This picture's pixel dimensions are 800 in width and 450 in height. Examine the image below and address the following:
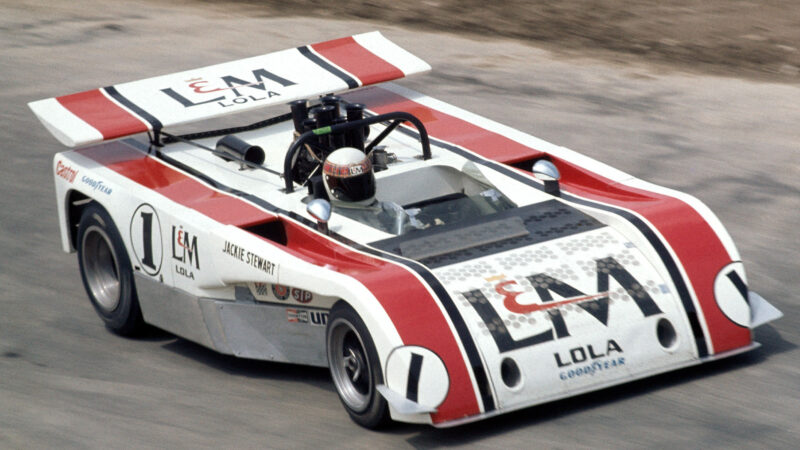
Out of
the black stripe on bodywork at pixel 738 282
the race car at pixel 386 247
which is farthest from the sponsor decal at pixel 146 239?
the black stripe on bodywork at pixel 738 282

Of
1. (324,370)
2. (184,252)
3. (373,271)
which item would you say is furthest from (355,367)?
(184,252)

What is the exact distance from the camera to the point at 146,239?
7.84 m

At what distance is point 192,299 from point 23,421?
3.95ft

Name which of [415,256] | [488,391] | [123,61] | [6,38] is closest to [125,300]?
[415,256]

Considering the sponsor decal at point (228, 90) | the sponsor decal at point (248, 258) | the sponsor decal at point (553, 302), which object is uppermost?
the sponsor decal at point (228, 90)

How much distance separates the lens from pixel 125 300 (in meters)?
8.11

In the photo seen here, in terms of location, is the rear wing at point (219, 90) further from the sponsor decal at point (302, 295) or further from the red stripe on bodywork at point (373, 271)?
the sponsor decal at point (302, 295)

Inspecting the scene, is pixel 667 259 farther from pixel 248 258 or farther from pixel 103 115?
pixel 103 115

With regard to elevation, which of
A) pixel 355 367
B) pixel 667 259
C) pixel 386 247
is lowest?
pixel 355 367

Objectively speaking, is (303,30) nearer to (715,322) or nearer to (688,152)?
(688,152)

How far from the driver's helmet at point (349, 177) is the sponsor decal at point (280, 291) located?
27.8 inches

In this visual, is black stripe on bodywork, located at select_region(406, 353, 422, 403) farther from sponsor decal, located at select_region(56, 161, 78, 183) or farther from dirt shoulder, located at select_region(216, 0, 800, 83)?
dirt shoulder, located at select_region(216, 0, 800, 83)

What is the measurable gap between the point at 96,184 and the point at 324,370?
7.00 ft

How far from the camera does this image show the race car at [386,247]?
20.5 feet
